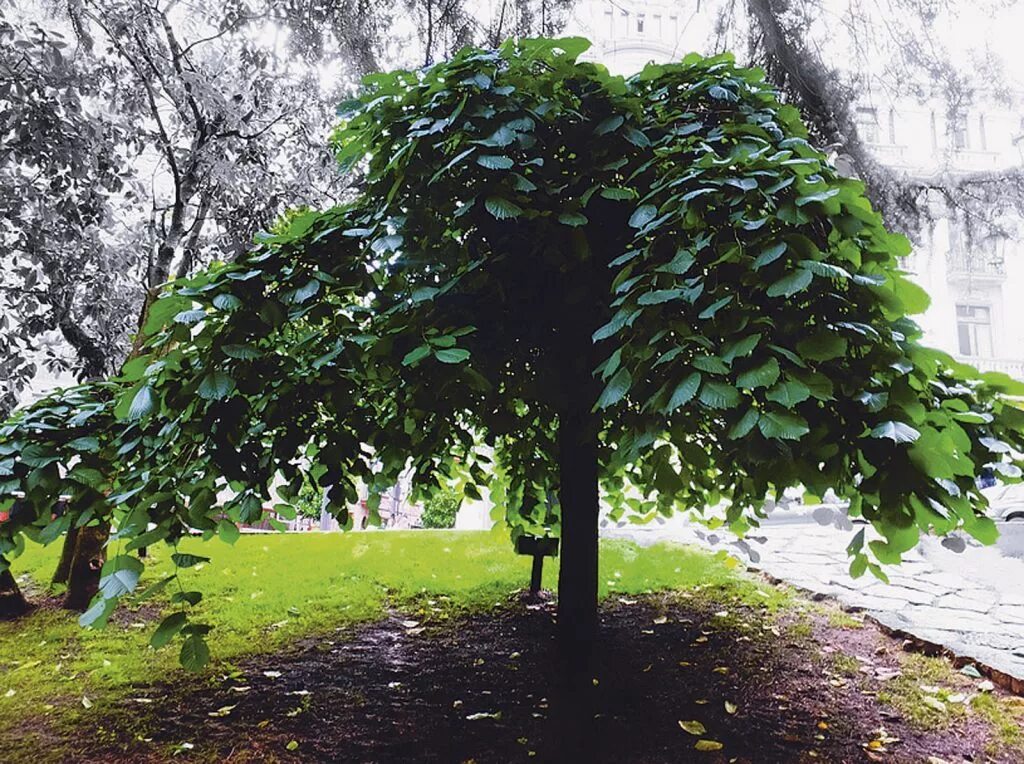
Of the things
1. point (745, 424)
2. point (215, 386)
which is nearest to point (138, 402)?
point (215, 386)

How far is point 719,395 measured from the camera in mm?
1187

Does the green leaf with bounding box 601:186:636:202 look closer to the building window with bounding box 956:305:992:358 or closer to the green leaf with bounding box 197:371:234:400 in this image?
the green leaf with bounding box 197:371:234:400

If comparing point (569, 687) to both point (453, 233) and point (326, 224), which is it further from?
point (326, 224)

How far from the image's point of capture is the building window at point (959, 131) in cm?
413

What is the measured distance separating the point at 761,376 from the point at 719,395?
9cm

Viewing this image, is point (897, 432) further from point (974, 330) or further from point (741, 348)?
point (974, 330)

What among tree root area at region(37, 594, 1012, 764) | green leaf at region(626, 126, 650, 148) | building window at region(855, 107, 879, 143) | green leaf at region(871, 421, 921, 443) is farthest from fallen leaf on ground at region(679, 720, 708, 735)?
building window at region(855, 107, 879, 143)

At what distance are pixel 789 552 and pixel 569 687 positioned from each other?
13.0ft

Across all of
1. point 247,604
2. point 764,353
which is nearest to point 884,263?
point 764,353

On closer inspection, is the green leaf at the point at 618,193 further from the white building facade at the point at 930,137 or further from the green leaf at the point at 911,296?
the white building facade at the point at 930,137

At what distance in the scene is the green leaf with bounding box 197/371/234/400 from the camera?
1.63 meters

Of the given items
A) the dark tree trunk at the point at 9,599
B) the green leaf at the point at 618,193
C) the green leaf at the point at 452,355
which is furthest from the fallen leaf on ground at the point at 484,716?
the dark tree trunk at the point at 9,599

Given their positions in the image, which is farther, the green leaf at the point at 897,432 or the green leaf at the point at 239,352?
the green leaf at the point at 239,352

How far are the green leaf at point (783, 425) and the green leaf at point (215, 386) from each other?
124cm
